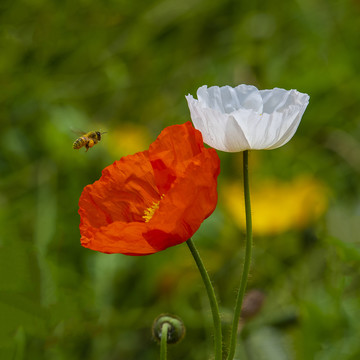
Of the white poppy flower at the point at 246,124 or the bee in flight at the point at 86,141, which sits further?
the bee in flight at the point at 86,141

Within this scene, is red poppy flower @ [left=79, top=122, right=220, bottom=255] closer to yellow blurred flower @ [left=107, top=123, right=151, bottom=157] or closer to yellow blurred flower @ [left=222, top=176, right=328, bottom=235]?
yellow blurred flower @ [left=222, top=176, right=328, bottom=235]

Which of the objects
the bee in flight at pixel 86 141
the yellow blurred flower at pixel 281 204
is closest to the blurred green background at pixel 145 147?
the yellow blurred flower at pixel 281 204

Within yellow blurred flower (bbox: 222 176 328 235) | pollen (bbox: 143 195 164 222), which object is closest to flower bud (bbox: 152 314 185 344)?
pollen (bbox: 143 195 164 222)

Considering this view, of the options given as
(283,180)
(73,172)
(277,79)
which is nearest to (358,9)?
(277,79)

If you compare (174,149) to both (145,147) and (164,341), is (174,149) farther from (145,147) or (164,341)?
(145,147)

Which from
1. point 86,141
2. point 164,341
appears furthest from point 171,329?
point 86,141

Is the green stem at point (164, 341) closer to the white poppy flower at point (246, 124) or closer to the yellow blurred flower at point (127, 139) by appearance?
the white poppy flower at point (246, 124)

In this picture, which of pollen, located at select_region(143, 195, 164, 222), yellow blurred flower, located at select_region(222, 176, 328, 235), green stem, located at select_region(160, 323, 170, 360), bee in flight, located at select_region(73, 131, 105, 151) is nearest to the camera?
green stem, located at select_region(160, 323, 170, 360)

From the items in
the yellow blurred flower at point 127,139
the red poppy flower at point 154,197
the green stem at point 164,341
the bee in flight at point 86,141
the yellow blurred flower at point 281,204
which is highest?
the yellow blurred flower at point 127,139
